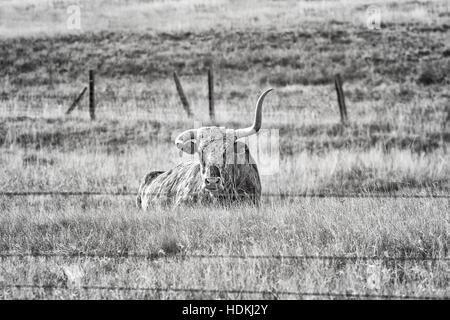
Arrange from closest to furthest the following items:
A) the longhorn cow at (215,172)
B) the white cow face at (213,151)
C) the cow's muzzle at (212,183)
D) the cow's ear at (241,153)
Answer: the cow's muzzle at (212,183), the white cow face at (213,151), the longhorn cow at (215,172), the cow's ear at (241,153)

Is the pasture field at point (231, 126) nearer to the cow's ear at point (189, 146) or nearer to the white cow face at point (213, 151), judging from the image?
the white cow face at point (213, 151)

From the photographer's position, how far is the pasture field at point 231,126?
512cm

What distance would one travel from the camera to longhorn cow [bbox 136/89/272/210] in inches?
300

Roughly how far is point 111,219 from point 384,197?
10.2 ft

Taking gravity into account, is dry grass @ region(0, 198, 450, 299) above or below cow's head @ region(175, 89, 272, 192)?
below

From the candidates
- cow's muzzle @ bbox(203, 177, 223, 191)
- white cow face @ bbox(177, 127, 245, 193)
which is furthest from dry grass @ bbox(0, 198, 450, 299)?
white cow face @ bbox(177, 127, 245, 193)

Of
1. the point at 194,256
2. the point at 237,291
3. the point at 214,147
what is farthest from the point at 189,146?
the point at 237,291

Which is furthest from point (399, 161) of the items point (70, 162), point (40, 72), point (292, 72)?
point (40, 72)

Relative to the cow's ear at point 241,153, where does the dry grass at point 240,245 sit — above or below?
below

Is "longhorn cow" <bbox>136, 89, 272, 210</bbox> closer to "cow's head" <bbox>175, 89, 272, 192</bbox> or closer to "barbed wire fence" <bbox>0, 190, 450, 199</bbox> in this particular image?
"cow's head" <bbox>175, 89, 272, 192</bbox>

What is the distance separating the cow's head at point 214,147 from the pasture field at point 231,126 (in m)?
0.39

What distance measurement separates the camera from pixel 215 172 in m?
7.39

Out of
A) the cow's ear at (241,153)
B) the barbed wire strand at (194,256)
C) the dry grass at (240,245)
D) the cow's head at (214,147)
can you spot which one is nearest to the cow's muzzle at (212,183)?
the cow's head at (214,147)

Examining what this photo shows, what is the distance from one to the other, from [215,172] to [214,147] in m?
0.44
